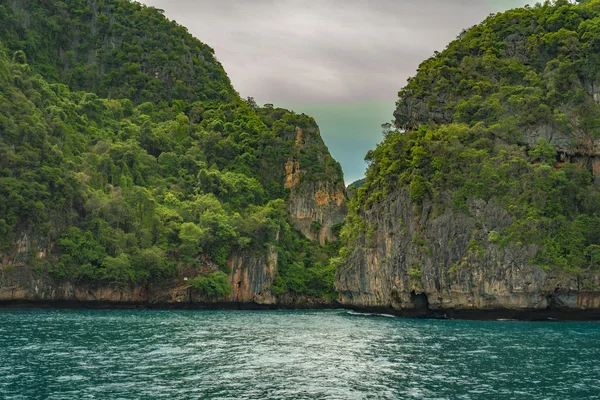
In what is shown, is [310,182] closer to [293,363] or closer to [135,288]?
[135,288]

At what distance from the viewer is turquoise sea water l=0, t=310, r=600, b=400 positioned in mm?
21031

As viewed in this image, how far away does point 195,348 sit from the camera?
3156 centimetres

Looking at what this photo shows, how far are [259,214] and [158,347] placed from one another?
55894mm

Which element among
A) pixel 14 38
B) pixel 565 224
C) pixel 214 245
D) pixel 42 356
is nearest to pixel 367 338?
pixel 42 356

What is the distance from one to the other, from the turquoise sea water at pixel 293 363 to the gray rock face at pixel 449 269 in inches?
401

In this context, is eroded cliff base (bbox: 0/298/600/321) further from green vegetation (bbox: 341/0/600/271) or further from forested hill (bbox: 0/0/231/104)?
forested hill (bbox: 0/0/231/104)

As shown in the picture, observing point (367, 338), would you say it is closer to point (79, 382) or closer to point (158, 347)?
point (158, 347)

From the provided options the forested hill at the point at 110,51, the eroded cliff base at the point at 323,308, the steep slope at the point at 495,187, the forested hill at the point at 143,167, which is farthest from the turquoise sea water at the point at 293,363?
the forested hill at the point at 110,51

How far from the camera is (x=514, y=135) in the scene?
201ft

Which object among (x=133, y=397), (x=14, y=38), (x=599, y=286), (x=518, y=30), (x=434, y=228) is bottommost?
(x=133, y=397)

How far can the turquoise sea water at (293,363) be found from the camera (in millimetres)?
21031

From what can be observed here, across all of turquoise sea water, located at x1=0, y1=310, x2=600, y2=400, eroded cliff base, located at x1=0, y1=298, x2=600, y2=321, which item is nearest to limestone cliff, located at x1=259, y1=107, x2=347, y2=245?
eroded cliff base, located at x1=0, y1=298, x2=600, y2=321

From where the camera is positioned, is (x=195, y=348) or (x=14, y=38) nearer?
(x=195, y=348)

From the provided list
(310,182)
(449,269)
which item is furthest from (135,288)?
(310,182)
